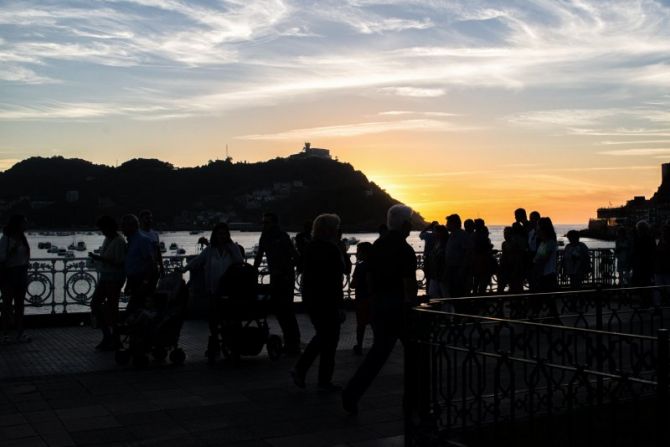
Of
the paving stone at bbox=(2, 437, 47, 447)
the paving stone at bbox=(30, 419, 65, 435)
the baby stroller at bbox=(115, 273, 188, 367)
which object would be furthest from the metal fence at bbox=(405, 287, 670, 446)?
the baby stroller at bbox=(115, 273, 188, 367)

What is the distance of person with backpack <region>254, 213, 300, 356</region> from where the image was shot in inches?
438

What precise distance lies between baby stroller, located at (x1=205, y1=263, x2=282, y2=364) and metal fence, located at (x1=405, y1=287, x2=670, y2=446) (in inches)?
158

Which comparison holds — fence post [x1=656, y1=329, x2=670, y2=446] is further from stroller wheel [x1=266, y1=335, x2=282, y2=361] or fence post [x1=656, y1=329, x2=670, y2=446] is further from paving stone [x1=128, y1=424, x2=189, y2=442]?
stroller wheel [x1=266, y1=335, x2=282, y2=361]

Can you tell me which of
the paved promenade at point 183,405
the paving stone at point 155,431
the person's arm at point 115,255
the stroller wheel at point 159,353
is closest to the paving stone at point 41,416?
the paved promenade at point 183,405

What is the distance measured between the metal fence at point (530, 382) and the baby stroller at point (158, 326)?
4.56 m

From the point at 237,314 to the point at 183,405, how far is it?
242cm

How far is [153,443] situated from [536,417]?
9.93ft

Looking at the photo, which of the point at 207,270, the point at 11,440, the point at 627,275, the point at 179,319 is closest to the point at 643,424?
the point at 11,440

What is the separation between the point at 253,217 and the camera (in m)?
137

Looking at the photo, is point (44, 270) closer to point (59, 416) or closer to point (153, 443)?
point (59, 416)

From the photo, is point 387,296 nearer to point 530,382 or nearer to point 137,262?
point 530,382

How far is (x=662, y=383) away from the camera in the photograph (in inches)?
180

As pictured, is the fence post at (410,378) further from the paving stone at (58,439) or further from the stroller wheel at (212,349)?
the stroller wheel at (212,349)

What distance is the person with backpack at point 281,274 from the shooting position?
11.1 meters
